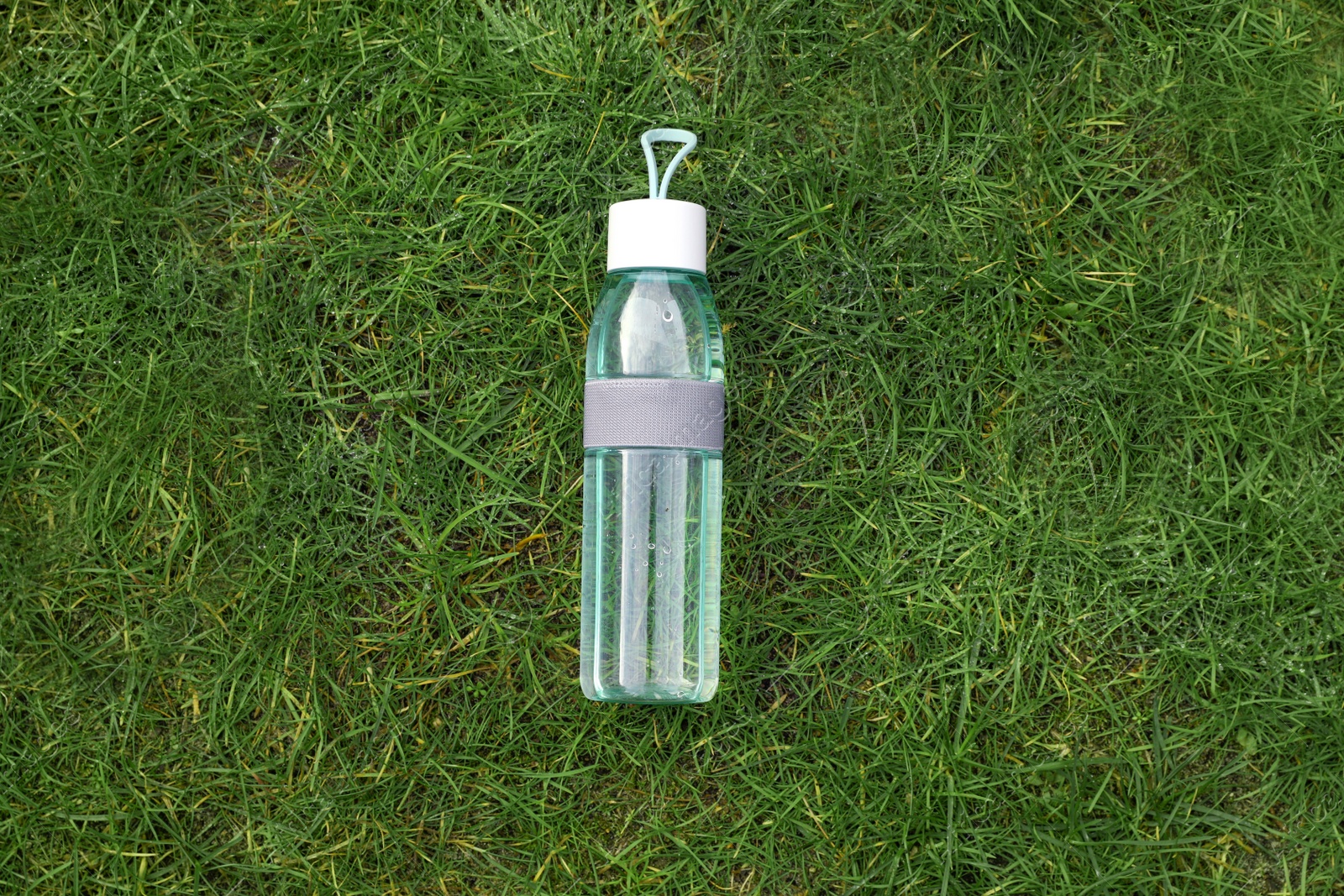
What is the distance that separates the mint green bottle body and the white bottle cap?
0.21 feet

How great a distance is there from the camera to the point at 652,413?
6.11ft

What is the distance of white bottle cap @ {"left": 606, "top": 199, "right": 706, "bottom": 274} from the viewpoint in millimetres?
1861

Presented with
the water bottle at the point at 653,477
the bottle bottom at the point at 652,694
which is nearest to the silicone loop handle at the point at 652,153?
the water bottle at the point at 653,477

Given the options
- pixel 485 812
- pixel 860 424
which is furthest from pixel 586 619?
pixel 860 424

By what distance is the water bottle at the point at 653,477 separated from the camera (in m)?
1.88

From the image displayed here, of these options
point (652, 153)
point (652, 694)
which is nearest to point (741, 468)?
point (652, 694)

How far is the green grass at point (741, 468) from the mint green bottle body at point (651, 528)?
71 millimetres

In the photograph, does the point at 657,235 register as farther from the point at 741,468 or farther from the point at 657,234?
the point at 741,468

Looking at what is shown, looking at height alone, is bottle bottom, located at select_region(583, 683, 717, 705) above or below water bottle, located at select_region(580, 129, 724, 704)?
below

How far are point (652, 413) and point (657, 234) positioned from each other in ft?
1.18

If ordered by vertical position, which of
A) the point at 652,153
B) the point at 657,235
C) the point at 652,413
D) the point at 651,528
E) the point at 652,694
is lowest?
the point at 652,694

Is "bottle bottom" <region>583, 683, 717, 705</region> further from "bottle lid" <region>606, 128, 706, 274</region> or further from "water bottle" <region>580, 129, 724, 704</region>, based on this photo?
"bottle lid" <region>606, 128, 706, 274</region>

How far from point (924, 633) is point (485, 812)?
1.05 meters

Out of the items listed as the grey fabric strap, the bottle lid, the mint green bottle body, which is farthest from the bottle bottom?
the bottle lid
